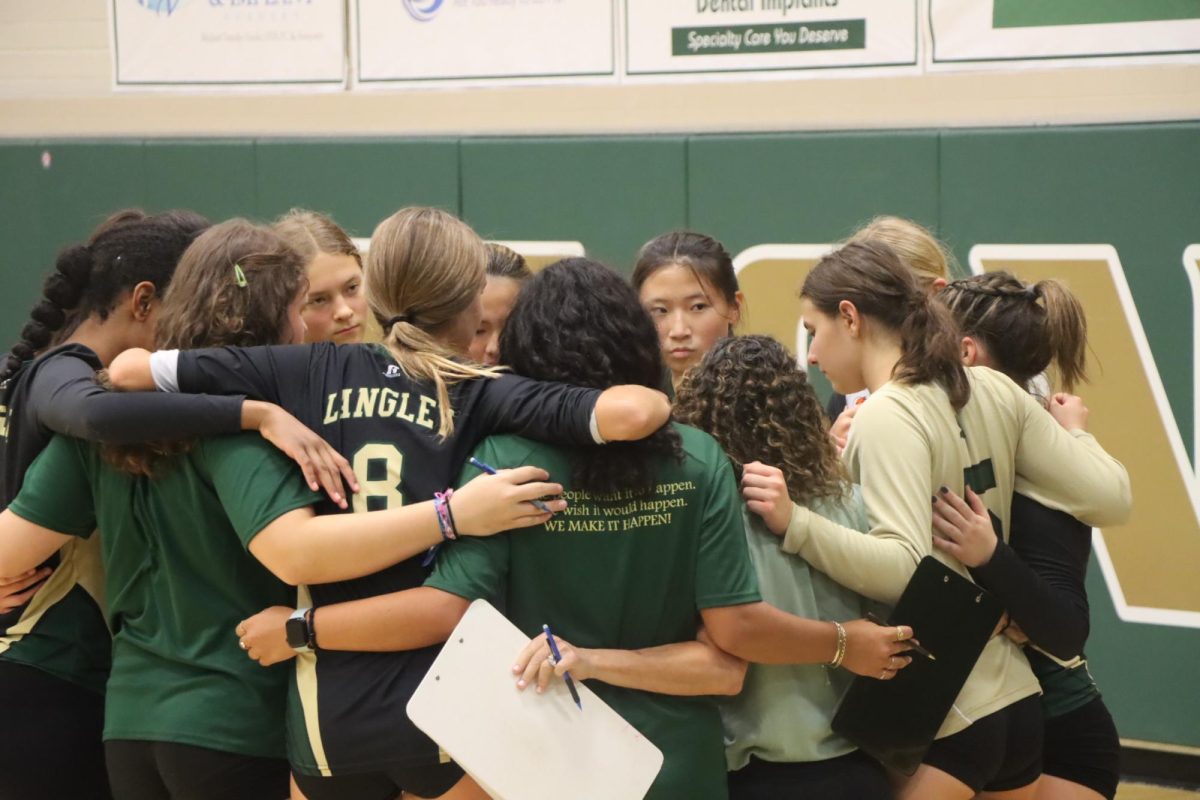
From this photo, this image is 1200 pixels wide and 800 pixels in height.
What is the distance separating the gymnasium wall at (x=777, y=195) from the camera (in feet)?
15.3

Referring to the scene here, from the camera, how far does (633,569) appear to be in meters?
2.15

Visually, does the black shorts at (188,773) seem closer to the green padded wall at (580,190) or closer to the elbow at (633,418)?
the elbow at (633,418)

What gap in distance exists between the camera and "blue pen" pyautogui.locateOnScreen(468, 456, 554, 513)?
6.86 feet

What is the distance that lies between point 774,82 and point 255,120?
257cm

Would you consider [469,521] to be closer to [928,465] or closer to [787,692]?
[787,692]

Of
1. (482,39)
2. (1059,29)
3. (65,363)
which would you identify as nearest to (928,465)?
(65,363)

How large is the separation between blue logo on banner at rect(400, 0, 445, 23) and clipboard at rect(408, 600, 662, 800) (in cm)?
416

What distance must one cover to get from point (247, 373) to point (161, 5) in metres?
4.55

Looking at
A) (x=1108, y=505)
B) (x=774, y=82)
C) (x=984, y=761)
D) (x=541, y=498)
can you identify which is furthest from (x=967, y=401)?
(x=774, y=82)

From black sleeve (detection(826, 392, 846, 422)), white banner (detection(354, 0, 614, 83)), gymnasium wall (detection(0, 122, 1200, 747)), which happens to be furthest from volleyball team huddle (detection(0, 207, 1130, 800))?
white banner (detection(354, 0, 614, 83))

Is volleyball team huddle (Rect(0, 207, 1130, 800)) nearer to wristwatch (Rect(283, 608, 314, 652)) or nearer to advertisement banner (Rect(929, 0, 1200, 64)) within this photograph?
wristwatch (Rect(283, 608, 314, 652))

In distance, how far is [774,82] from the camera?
17.4ft

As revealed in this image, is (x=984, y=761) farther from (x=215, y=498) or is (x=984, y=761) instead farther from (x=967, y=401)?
(x=215, y=498)

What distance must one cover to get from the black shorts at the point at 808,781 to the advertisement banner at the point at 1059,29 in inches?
128
